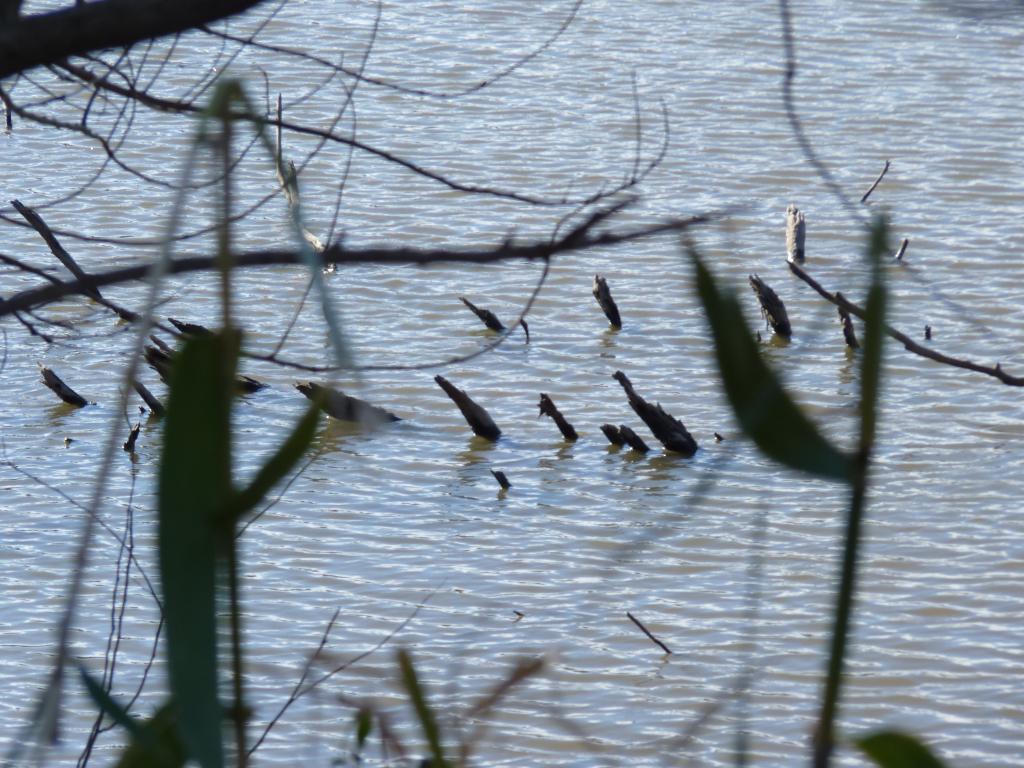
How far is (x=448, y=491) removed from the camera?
7.60m

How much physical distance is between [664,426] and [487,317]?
2.01m

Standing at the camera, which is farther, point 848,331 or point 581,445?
point 848,331

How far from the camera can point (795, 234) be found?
10.4 metres

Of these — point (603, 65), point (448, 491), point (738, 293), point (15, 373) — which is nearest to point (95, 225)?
point (15, 373)

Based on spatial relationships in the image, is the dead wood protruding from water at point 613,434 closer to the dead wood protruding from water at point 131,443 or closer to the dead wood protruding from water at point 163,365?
the dead wood protruding from water at point 163,365

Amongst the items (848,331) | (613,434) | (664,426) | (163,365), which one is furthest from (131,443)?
(848,331)

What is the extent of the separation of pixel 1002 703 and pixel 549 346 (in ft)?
14.5

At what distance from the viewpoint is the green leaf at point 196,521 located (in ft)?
2.77

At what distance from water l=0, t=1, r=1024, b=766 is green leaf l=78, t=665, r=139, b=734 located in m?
0.39

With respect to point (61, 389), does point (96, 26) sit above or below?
above

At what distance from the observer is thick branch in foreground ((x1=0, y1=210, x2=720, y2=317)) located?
1.39 m

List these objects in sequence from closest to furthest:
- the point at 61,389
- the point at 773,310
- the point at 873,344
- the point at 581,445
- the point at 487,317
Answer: the point at 873,344 → the point at 581,445 → the point at 61,389 → the point at 773,310 → the point at 487,317

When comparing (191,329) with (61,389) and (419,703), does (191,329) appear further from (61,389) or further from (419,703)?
(419,703)

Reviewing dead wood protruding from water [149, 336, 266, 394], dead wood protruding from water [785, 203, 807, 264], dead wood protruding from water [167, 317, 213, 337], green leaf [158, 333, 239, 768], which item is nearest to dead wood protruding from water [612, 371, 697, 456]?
dead wood protruding from water [149, 336, 266, 394]
